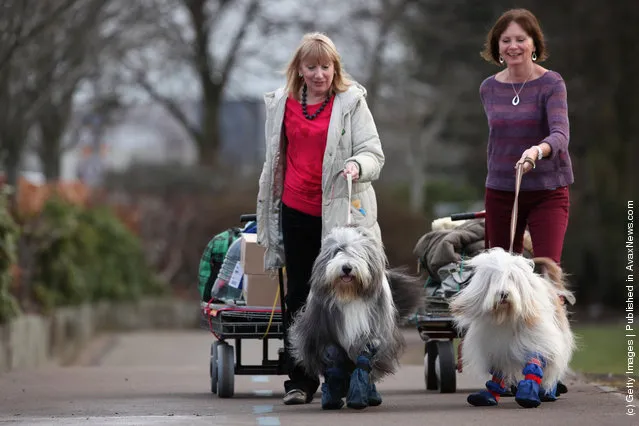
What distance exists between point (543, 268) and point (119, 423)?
2723 millimetres

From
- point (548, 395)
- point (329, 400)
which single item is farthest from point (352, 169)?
point (548, 395)

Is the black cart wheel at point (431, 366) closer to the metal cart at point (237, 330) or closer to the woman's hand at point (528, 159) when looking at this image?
the metal cart at point (237, 330)

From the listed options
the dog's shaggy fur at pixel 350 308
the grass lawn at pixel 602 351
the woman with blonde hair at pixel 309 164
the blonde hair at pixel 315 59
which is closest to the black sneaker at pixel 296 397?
the woman with blonde hair at pixel 309 164

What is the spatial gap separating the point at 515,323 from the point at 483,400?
0.65 m

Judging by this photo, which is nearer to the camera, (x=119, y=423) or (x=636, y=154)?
(x=119, y=423)

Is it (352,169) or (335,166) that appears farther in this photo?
(335,166)

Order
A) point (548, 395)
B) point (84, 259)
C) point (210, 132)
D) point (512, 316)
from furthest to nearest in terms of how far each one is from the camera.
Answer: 1. point (210, 132)
2. point (84, 259)
3. point (548, 395)
4. point (512, 316)

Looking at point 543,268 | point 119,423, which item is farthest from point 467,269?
point 119,423

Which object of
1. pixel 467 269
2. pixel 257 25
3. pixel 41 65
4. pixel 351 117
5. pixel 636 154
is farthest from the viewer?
pixel 257 25

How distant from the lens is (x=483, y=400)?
9070mm

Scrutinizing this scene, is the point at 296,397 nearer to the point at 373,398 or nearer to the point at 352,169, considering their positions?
the point at 373,398

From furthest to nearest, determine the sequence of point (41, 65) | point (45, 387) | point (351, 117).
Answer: point (41, 65), point (45, 387), point (351, 117)

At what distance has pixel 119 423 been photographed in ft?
28.3

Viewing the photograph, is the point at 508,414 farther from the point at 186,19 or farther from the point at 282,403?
the point at 186,19
